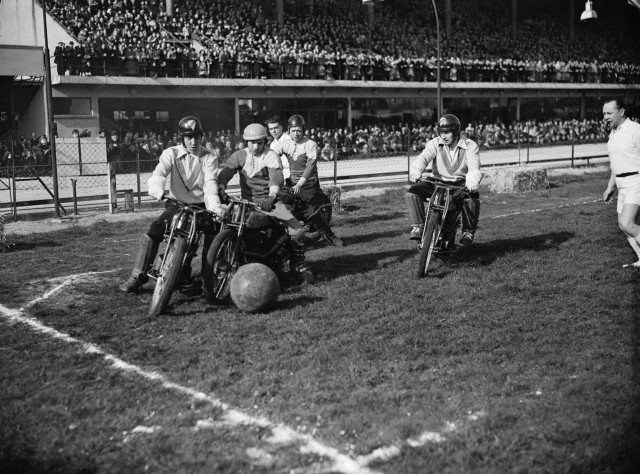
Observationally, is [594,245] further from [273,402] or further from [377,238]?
[273,402]

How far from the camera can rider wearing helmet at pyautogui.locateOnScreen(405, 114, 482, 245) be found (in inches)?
378

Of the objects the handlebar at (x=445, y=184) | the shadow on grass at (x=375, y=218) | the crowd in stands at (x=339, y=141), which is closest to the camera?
the handlebar at (x=445, y=184)

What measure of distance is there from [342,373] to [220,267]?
2.56m

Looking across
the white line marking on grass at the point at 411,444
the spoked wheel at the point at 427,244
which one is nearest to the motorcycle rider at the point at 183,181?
the spoked wheel at the point at 427,244

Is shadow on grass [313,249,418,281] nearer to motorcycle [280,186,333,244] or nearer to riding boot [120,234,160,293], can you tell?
motorcycle [280,186,333,244]

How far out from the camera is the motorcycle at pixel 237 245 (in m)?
7.68

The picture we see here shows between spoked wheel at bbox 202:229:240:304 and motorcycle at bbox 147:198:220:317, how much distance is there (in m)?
0.23

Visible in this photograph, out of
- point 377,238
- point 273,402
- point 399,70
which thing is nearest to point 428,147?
point 377,238

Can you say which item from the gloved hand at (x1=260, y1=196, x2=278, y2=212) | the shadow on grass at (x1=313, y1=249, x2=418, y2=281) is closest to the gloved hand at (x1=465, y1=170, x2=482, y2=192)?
the shadow on grass at (x1=313, y1=249, x2=418, y2=281)

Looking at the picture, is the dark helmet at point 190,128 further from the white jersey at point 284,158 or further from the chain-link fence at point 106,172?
the chain-link fence at point 106,172

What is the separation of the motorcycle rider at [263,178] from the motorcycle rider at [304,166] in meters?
2.41

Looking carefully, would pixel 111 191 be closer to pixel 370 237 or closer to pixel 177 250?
pixel 370 237

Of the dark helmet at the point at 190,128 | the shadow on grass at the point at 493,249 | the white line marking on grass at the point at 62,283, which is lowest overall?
the white line marking on grass at the point at 62,283

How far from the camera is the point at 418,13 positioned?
53.4 meters
